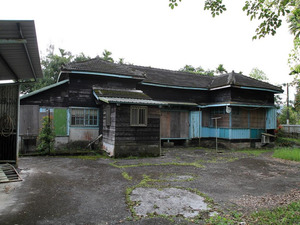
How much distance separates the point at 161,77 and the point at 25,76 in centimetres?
953

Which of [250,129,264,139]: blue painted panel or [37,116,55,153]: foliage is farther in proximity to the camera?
[250,129,264,139]: blue painted panel

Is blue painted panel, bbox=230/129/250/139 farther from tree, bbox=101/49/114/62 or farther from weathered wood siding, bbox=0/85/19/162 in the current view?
tree, bbox=101/49/114/62

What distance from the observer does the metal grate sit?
5.86 meters

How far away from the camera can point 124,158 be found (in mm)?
10234

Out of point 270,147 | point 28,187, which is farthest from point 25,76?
point 270,147

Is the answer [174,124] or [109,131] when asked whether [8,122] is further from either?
[174,124]

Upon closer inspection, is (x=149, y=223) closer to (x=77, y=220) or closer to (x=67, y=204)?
(x=77, y=220)

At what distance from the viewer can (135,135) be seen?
1053 centimetres

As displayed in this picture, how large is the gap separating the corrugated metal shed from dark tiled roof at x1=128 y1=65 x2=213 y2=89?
781cm

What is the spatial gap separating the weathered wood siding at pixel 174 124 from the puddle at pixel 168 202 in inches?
345

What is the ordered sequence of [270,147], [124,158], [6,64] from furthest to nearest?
1. [270,147]
2. [124,158]
3. [6,64]

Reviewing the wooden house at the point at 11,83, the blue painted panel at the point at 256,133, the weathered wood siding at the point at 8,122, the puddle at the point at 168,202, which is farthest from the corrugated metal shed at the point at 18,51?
the blue painted panel at the point at 256,133

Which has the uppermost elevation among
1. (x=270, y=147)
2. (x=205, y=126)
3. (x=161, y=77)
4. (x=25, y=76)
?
(x=161, y=77)

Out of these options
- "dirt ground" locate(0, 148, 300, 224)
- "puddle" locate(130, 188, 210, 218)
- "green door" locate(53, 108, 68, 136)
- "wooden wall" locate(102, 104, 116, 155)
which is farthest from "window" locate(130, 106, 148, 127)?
"puddle" locate(130, 188, 210, 218)
